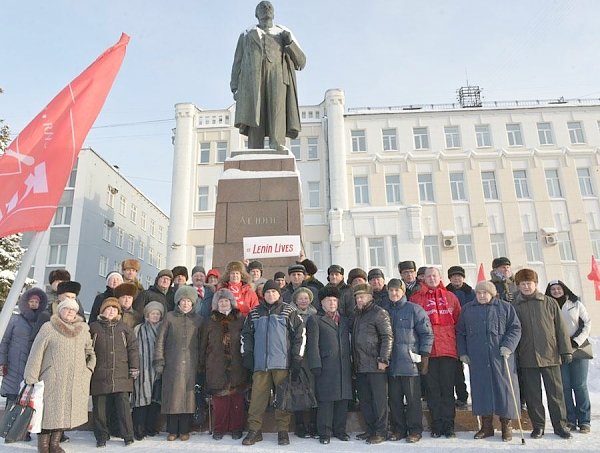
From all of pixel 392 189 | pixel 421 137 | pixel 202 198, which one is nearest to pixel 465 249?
pixel 392 189

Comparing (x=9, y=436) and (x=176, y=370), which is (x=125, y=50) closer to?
(x=176, y=370)

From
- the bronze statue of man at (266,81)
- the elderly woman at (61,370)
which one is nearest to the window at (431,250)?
the bronze statue of man at (266,81)

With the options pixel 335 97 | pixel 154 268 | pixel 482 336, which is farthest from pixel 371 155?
pixel 482 336

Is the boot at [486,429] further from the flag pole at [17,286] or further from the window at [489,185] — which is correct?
the window at [489,185]

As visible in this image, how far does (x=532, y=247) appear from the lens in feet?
86.4

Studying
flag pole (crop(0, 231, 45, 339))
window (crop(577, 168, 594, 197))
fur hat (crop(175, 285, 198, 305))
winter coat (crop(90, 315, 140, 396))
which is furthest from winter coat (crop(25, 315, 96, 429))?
window (crop(577, 168, 594, 197))

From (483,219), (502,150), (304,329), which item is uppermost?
(502,150)

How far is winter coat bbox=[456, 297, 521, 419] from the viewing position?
4.51 m

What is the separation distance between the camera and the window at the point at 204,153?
2902 cm

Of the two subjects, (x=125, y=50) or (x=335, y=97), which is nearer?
(x=125, y=50)

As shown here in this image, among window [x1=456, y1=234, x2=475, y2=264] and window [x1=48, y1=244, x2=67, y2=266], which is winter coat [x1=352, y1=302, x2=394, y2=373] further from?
window [x1=48, y1=244, x2=67, y2=266]

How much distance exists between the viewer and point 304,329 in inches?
183

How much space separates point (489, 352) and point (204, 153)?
2628 centimetres

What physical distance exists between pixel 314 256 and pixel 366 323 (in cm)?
2181
